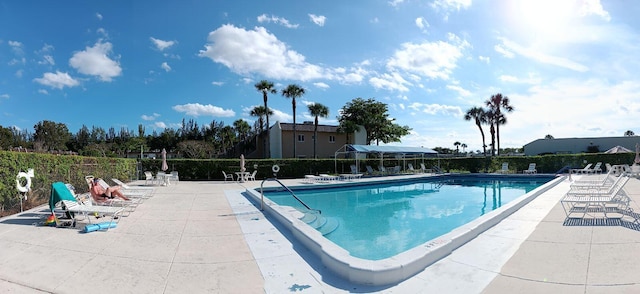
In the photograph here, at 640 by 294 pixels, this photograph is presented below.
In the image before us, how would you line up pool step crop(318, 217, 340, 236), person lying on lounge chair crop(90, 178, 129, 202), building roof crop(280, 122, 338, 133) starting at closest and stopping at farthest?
pool step crop(318, 217, 340, 236) → person lying on lounge chair crop(90, 178, 129, 202) → building roof crop(280, 122, 338, 133)

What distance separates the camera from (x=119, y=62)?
64.7ft

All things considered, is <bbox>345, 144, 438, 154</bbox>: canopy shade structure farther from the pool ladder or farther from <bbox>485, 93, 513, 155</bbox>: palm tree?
<bbox>485, 93, 513, 155</bbox>: palm tree

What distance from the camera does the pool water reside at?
7262mm

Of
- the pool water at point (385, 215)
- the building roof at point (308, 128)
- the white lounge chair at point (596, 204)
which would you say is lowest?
the pool water at point (385, 215)

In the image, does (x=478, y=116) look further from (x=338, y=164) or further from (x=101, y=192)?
(x=101, y=192)

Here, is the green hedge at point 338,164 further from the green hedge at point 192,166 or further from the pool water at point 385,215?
the pool water at point 385,215

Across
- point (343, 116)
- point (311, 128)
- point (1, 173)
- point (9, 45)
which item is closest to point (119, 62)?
point (9, 45)

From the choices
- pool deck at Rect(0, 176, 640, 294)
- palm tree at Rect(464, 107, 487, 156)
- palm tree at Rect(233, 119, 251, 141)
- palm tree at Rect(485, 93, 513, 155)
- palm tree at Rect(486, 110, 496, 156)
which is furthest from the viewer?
palm tree at Rect(233, 119, 251, 141)

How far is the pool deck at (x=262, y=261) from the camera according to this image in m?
3.61

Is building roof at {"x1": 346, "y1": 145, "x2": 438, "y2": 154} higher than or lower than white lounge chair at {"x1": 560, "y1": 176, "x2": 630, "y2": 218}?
higher

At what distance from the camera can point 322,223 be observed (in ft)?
28.9

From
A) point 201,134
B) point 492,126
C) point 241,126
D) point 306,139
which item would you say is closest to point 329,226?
point 306,139

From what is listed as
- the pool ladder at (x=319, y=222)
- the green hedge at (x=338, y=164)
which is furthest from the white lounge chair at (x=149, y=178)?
the pool ladder at (x=319, y=222)

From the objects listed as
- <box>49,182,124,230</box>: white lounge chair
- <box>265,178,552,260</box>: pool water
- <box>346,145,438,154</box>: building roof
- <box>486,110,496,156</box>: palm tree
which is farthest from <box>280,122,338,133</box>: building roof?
<box>49,182,124,230</box>: white lounge chair
